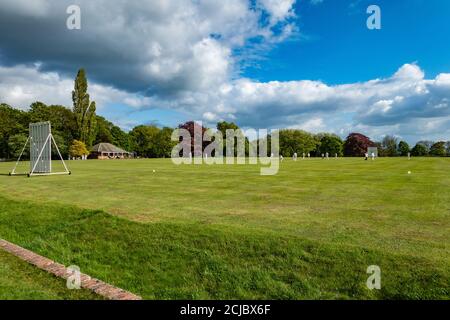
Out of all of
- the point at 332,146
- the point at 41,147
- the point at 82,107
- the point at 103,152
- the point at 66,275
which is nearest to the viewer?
the point at 66,275

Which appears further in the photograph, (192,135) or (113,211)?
(192,135)

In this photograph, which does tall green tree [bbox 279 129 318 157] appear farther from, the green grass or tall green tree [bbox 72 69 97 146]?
the green grass

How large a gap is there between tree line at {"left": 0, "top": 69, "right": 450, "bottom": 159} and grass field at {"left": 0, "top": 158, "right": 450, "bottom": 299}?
77469 millimetres

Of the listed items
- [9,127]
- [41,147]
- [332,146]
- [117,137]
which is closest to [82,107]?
[9,127]

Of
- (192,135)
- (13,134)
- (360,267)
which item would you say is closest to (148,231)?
(360,267)

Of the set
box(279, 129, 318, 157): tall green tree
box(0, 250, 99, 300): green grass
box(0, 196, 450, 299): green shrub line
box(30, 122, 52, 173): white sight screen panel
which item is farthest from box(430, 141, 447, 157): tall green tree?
box(0, 250, 99, 300): green grass

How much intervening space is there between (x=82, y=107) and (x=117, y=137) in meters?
38.9

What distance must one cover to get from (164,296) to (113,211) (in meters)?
5.62

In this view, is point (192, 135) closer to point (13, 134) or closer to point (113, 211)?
point (13, 134)

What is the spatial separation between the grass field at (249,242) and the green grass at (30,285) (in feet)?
3.40

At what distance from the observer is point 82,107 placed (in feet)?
281

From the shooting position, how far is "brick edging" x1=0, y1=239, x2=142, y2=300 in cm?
627

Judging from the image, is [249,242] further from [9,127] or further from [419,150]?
[419,150]
